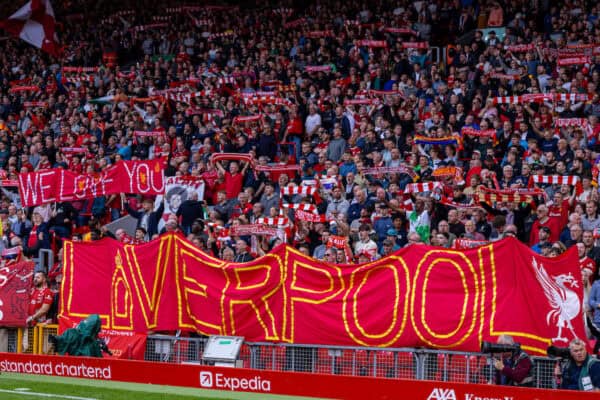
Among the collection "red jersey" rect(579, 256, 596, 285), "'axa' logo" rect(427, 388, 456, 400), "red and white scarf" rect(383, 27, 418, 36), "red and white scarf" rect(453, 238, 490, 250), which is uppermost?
"red and white scarf" rect(383, 27, 418, 36)

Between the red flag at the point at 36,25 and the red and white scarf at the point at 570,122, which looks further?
the red flag at the point at 36,25

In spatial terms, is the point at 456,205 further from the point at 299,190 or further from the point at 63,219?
the point at 63,219

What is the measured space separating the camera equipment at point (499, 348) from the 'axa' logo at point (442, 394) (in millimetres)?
797

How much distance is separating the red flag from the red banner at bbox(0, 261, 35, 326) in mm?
16808

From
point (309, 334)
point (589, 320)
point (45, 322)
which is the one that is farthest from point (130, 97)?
point (589, 320)

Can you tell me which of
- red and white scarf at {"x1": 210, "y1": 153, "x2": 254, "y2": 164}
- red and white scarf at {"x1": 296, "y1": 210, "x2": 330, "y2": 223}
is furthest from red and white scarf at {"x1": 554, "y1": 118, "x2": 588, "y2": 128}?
Answer: red and white scarf at {"x1": 210, "y1": 153, "x2": 254, "y2": 164}

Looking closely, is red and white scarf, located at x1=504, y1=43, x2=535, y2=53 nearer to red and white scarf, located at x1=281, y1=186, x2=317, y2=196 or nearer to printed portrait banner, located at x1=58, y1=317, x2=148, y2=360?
Answer: red and white scarf, located at x1=281, y1=186, x2=317, y2=196

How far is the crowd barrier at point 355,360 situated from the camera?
12.7m

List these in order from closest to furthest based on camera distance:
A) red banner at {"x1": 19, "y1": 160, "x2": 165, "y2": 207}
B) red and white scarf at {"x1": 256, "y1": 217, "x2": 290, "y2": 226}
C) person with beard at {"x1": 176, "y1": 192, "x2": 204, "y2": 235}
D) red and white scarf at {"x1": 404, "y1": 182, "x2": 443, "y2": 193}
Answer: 1. red and white scarf at {"x1": 404, "y1": 182, "x2": 443, "y2": 193}
2. red and white scarf at {"x1": 256, "y1": 217, "x2": 290, "y2": 226}
3. person with beard at {"x1": 176, "y1": 192, "x2": 204, "y2": 235}
4. red banner at {"x1": 19, "y1": 160, "x2": 165, "y2": 207}

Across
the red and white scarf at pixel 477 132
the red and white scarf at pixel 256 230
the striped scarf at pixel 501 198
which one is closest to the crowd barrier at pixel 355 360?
the red and white scarf at pixel 256 230

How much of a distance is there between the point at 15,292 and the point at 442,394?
25.2 feet

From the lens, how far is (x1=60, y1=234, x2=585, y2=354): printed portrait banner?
12812 mm

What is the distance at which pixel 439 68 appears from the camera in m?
23.6

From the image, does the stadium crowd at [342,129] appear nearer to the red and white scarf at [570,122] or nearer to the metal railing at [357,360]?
the red and white scarf at [570,122]
